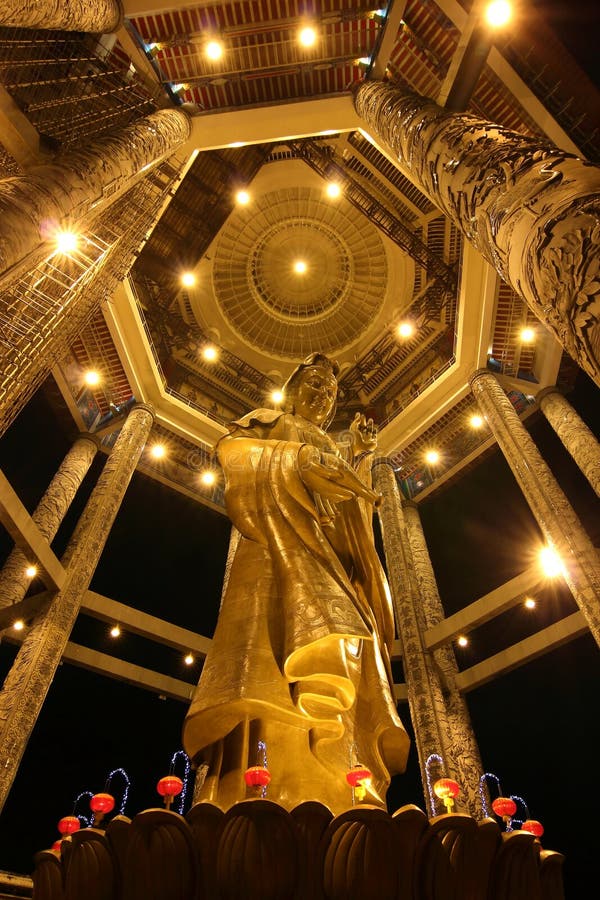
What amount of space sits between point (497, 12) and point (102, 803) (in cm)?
692

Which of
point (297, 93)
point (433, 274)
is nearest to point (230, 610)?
point (297, 93)

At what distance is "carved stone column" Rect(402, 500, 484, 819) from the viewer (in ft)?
22.3

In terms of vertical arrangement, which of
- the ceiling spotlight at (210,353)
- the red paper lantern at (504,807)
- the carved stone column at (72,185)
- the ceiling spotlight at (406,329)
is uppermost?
the ceiling spotlight at (406,329)

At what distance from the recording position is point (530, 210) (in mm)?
1997

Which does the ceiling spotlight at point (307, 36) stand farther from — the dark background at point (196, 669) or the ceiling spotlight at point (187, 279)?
the dark background at point (196, 669)

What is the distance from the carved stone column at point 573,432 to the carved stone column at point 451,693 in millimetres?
3727

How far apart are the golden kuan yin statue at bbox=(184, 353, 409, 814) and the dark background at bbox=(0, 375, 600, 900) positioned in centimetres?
670

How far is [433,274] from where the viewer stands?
11.2m

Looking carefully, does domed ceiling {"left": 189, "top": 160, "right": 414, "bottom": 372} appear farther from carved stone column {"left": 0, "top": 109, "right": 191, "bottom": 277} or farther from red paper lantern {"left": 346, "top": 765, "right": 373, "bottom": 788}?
red paper lantern {"left": 346, "top": 765, "right": 373, "bottom": 788}

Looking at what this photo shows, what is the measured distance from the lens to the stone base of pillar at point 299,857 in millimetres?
1249

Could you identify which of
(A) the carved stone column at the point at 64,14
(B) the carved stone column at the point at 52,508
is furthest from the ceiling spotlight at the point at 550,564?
(A) the carved stone column at the point at 64,14

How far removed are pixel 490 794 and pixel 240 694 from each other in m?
7.86

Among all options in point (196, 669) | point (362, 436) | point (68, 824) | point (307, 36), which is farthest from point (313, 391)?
point (196, 669)

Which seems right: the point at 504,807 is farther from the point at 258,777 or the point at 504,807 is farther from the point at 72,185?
the point at 72,185
